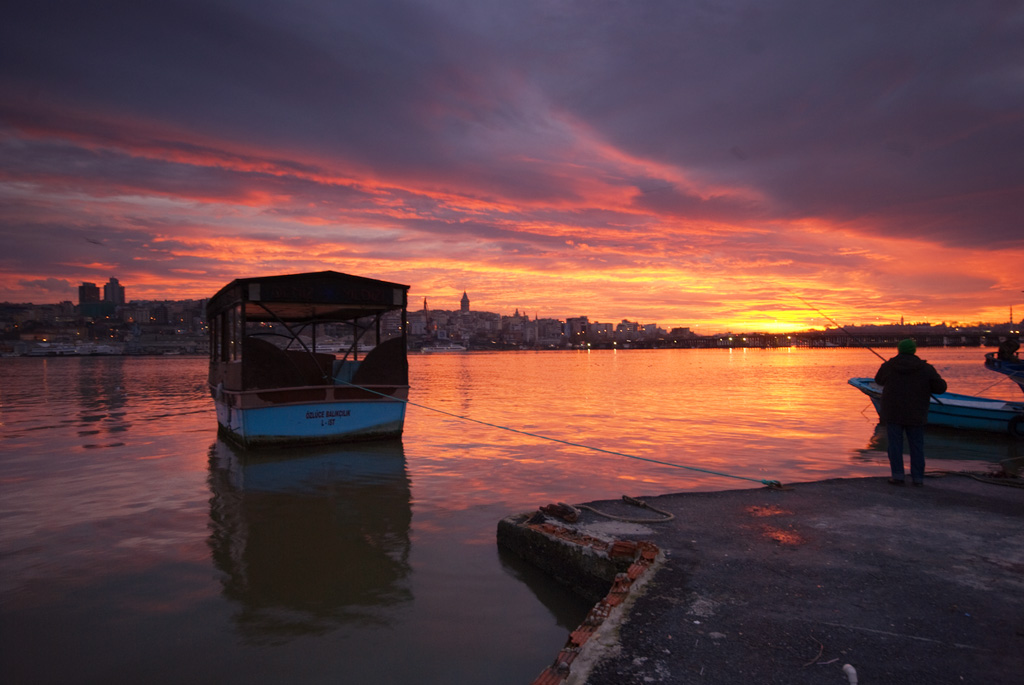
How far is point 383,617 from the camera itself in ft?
18.0

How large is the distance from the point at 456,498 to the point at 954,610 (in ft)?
24.0

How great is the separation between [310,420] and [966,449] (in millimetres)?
16550

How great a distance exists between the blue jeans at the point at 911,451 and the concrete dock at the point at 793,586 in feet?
1.97

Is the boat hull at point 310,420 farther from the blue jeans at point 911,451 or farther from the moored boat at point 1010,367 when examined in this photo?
the moored boat at point 1010,367

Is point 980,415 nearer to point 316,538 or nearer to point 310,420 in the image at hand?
point 316,538

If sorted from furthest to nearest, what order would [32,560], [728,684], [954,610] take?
[32,560] < [954,610] < [728,684]

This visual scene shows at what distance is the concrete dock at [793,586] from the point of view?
133 inches

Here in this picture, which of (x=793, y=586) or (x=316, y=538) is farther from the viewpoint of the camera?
(x=316, y=538)

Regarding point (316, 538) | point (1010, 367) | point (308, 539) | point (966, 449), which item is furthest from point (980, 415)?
point (308, 539)

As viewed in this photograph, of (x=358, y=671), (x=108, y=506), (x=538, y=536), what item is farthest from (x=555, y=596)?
(x=108, y=506)

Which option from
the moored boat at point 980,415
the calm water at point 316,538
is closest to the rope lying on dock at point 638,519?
the calm water at point 316,538

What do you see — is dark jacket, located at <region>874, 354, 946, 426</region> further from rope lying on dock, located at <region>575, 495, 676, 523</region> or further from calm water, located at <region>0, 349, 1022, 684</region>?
rope lying on dock, located at <region>575, 495, 676, 523</region>

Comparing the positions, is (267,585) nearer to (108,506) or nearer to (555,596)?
(555,596)

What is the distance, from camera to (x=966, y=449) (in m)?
15.1
